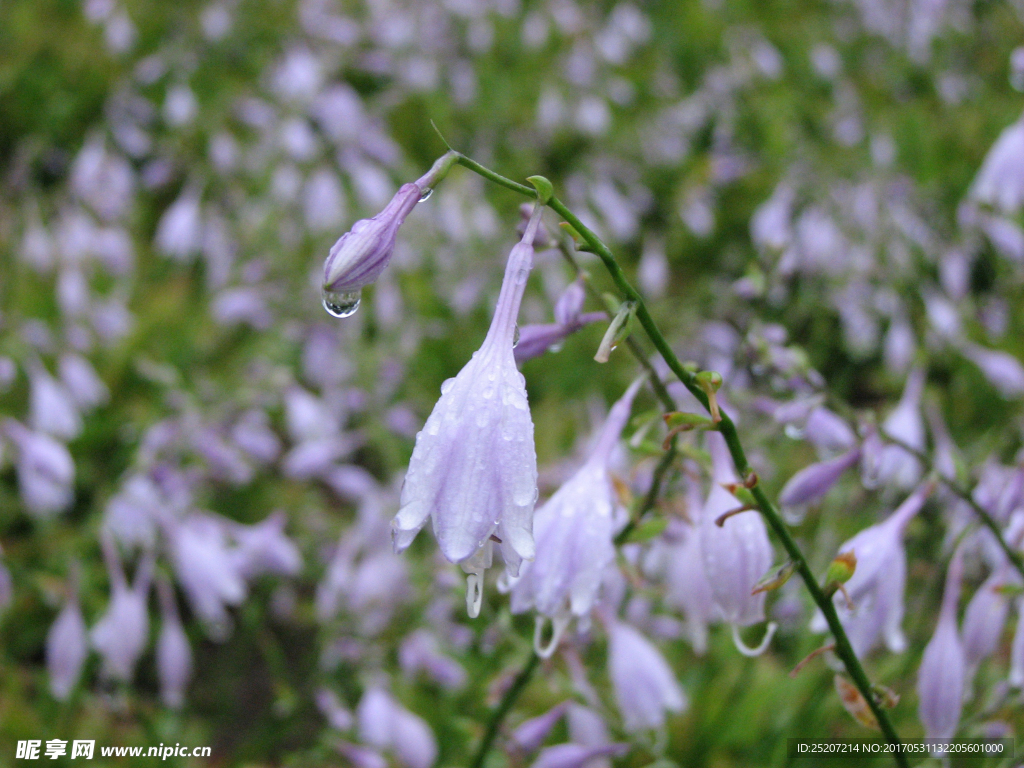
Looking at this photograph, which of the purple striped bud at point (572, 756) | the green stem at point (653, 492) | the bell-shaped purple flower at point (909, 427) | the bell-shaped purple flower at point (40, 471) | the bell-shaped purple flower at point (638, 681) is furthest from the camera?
the bell-shaped purple flower at point (40, 471)

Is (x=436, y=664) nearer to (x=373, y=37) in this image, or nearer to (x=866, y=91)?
(x=373, y=37)

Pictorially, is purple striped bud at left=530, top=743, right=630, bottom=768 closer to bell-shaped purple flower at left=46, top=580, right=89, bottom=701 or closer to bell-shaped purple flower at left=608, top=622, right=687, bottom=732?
bell-shaped purple flower at left=608, top=622, right=687, bottom=732

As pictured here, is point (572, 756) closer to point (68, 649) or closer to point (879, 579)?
point (879, 579)

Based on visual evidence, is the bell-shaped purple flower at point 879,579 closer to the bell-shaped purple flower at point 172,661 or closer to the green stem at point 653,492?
the green stem at point 653,492

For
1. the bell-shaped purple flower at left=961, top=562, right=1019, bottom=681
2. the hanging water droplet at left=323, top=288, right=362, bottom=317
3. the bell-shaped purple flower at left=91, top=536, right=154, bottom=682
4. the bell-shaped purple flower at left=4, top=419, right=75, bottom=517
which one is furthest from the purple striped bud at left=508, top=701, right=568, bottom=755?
the bell-shaped purple flower at left=4, top=419, right=75, bottom=517

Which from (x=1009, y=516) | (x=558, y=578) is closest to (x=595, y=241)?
(x=558, y=578)

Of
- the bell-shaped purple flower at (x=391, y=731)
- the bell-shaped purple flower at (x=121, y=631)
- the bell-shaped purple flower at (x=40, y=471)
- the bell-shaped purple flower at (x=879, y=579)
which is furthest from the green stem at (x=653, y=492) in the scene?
the bell-shaped purple flower at (x=40, y=471)
